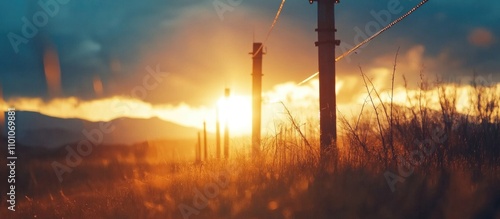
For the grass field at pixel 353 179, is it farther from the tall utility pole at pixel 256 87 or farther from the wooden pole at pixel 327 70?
the tall utility pole at pixel 256 87

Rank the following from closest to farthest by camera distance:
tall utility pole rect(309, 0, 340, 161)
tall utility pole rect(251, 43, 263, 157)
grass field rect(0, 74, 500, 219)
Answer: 1. grass field rect(0, 74, 500, 219)
2. tall utility pole rect(309, 0, 340, 161)
3. tall utility pole rect(251, 43, 263, 157)

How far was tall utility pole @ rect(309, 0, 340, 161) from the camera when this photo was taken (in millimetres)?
10984

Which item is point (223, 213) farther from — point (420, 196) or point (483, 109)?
point (483, 109)

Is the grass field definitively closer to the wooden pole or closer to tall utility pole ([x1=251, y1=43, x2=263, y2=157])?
the wooden pole

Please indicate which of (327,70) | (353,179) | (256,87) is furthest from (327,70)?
(256,87)

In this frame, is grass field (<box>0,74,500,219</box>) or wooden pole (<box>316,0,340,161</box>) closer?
grass field (<box>0,74,500,219</box>)

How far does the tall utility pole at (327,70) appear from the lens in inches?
432

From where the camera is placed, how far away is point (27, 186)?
975 inches

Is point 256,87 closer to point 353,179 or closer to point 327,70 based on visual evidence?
point 327,70

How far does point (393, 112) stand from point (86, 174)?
1012 inches

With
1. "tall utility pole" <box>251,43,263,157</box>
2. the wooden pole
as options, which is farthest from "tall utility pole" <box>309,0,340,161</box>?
"tall utility pole" <box>251,43,263,157</box>

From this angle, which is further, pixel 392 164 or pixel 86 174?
→ pixel 86 174

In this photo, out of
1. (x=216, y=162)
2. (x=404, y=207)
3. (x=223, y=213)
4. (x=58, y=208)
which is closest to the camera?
(x=404, y=207)

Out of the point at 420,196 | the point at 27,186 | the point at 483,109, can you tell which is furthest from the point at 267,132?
the point at 27,186
